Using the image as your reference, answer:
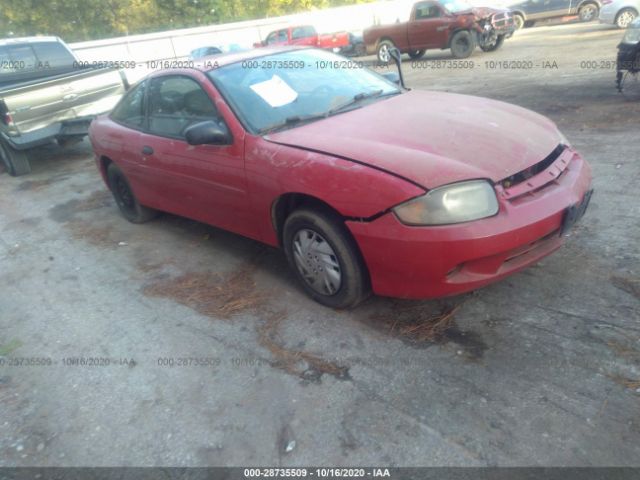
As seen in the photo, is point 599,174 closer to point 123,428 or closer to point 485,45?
point 123,428

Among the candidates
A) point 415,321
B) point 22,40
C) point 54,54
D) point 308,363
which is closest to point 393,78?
point 415,321

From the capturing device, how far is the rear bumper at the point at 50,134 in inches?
283

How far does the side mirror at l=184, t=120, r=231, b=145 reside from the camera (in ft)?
11.1

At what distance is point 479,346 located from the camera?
109 inches

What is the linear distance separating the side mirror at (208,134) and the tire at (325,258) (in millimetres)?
746

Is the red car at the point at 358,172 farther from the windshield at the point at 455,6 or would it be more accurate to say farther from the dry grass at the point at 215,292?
the windshield at the point at 455,6

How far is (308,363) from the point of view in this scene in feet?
9.37

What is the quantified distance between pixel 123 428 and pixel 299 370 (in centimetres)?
96

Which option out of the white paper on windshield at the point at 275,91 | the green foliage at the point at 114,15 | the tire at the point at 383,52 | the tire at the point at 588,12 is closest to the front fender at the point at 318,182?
the white paper on windshield at the point at 275,91

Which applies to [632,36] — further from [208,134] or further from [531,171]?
[208,134]

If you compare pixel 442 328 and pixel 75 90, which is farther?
pixel 75 90

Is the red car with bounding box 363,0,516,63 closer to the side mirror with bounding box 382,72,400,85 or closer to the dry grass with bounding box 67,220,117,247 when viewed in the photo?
the side mirror with bounding box 382,72,400,85

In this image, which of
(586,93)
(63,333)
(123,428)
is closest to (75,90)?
(63,333)

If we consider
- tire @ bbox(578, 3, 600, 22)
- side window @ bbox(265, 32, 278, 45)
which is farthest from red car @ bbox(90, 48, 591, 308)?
tire @ bbox(578, 3, 600, 22)
